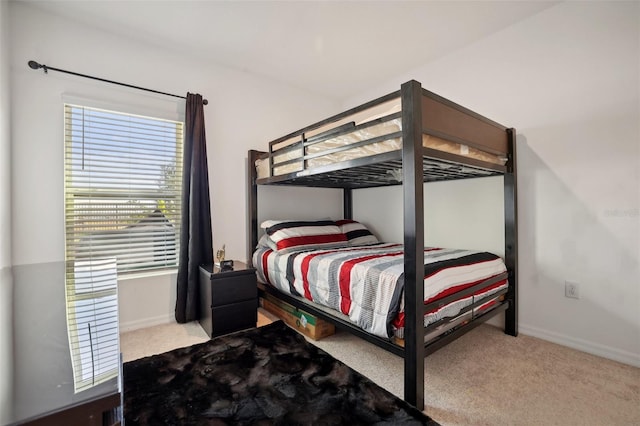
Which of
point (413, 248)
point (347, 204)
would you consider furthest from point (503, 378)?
point (347, 204)

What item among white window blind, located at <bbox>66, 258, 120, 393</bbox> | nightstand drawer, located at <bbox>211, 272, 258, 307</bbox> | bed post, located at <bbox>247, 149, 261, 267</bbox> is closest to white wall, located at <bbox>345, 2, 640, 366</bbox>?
nightstand drawer, located at <bbox>211, 272, 258, 307</bbox>

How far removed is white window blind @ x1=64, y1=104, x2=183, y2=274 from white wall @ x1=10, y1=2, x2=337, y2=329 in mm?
99

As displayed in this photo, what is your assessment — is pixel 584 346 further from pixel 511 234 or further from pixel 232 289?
pixel 232 289

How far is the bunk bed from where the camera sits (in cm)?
142

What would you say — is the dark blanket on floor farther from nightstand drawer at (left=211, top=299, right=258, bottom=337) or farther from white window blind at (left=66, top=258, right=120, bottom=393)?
white window blind at (left=66, top=258, right=120, bottom=393)

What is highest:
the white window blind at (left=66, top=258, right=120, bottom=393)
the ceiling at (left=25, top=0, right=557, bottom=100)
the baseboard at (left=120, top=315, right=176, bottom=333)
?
the ceiling at (left=25, top=0, right=557, bottom=100)

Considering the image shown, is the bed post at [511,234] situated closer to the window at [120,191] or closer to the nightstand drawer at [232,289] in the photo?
the nightstand drawer at [232,289]

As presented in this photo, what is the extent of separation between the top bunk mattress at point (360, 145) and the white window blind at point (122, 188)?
3.50 feet

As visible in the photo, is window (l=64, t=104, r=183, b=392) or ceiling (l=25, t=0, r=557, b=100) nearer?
ceiling (l=25, t=0, r=557, b=100)

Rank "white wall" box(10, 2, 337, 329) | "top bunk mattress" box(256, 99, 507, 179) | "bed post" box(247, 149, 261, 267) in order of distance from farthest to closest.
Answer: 1. "bed post" box(247, 149, 261, 267)
2. "white wall" box(10, 2, 337, 329)
3. "top bunk mattress" box(256, 99, 507, 179)

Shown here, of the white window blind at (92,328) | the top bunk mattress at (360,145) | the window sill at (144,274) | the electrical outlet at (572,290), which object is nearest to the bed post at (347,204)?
the top bunk mattress at (360,145)

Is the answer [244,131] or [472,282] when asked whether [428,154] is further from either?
[244,131]

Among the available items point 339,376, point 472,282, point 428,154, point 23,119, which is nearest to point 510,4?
point 428,154

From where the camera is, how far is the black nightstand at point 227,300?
221cm
